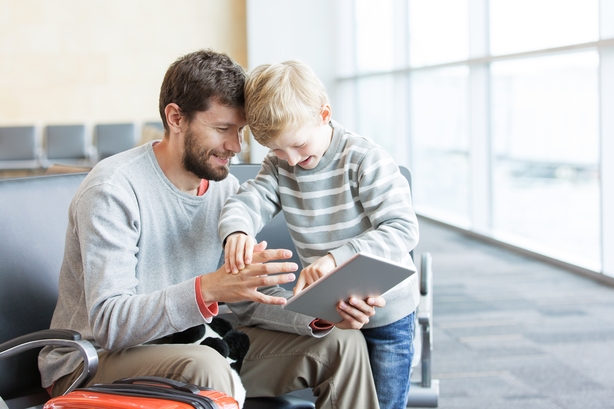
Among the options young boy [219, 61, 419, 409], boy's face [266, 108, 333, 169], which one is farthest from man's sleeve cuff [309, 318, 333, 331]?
boy's face [266, 108, 333, 169]

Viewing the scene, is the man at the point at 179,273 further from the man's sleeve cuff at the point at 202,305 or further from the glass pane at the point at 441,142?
the glass pane at the point at 441,142

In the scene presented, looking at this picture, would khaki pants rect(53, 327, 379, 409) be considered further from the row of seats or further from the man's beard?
the row of seats

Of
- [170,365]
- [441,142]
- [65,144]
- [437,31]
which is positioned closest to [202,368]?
[170,365]

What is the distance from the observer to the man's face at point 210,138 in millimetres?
1610

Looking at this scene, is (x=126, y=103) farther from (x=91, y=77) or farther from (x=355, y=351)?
(x=355, y=351)

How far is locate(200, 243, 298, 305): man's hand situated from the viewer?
133 cm

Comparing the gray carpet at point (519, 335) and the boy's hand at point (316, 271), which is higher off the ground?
the boy's hand at point (316, 271)

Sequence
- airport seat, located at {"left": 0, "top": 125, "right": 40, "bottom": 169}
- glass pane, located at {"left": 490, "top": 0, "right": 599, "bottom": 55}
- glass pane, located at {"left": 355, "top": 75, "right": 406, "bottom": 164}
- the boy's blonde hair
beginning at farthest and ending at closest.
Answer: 1. airport seat, located at {"left": 0, "top": 125, "right": 40, "bottom": 169}
2. glass pane, located at {"left": 355, "top": 75, "right": 406, "bottom": 164}
3. glass pane, located at {"left": 490, "top": 0, "right": 599, "bottom": 55}
4. the boy's blonde hair

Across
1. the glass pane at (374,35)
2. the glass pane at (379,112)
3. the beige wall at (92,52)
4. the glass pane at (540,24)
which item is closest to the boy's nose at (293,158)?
the glass pane at (540,24)

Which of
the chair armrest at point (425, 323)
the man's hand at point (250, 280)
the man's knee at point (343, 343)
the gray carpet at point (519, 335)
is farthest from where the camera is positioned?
the gray carpet at point (519, 335)

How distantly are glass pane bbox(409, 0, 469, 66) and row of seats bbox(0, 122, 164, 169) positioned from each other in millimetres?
3095

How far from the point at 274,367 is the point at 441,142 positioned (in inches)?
206

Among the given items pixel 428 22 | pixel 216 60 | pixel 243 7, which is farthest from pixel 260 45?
pixel 216 60

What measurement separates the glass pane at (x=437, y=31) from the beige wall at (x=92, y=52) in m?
3.00
